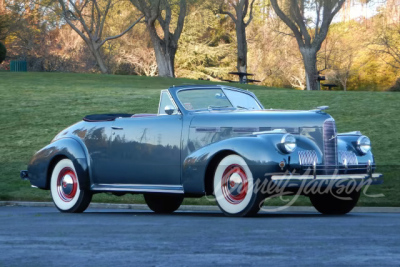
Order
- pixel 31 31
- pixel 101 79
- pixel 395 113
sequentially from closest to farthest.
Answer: pixel 395 113 < pixel 101 79 < pixel 31 31

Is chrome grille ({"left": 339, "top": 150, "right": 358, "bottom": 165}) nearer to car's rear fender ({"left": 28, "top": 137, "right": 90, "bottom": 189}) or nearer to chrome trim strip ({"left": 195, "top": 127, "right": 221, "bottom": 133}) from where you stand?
chrome trim strip ({"left": 195, "top": 127, "right": 221, "bottom": 133})

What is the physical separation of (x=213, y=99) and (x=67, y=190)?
2607 millimetres

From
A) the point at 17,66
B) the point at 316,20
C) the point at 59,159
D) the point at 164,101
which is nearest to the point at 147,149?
the point at 164,101

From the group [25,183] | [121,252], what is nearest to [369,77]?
[25,183]

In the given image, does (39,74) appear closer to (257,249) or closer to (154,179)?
(154,179)

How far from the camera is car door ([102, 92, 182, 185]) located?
1058 cm

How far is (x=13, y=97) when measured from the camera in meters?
29.8

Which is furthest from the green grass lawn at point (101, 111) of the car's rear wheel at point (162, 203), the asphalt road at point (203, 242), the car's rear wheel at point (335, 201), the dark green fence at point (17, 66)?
the dark green fence at point (17, 66)

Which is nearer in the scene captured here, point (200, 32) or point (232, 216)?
point (232, 216)

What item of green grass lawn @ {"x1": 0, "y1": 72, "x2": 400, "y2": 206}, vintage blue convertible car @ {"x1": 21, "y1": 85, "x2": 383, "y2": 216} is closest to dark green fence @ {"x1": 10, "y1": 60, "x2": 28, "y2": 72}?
green grass lawn @ {"x1": 0, "y1": 72, "x2": 400, "y2": 206}

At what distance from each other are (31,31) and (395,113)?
44.9 meters

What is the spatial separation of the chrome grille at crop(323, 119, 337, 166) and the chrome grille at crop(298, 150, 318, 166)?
9.1 inches

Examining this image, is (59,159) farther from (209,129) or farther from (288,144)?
(288,144)

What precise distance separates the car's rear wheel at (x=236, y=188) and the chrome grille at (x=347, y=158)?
129 cm
